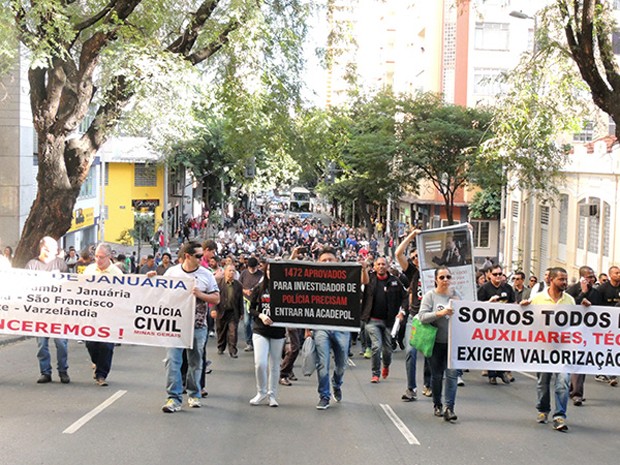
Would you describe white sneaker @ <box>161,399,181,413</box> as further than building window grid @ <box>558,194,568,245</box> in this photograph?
No

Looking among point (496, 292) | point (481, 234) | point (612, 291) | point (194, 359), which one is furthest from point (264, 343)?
point (481, 234)

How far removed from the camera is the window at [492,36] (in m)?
52.6

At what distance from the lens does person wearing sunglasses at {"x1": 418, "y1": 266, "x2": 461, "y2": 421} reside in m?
9.55

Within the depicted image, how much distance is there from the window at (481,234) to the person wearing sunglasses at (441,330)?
4275cm

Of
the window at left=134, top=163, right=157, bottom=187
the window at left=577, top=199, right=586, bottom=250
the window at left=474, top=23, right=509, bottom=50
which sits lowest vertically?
the window at left=577, top=199, right=586, bottom=250

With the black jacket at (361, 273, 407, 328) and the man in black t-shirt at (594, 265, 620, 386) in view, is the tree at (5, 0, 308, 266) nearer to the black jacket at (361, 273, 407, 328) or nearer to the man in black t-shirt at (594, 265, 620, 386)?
the black jacket at (361, 273, 407, 328)

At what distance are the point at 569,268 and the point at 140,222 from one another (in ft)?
56.8

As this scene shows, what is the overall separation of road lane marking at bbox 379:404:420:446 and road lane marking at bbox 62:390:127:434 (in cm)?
306

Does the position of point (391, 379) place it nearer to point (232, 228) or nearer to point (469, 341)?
point (469, 341)

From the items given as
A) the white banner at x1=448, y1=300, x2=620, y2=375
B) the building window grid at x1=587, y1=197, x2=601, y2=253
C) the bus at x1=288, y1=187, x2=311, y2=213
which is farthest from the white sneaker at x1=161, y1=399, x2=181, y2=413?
the bus at x1=288, y1=187, x2=311, y2=213

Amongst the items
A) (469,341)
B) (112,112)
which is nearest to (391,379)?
(469,341)

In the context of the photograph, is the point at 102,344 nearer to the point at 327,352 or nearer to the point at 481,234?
the point at 327,352

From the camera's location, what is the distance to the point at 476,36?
52.7 m

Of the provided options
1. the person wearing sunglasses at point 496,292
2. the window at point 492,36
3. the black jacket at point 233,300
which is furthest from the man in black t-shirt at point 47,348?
the window at point 492,36
